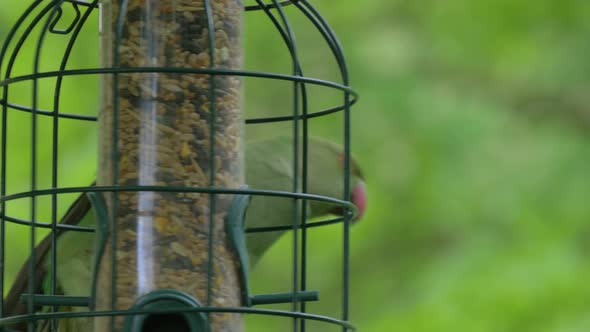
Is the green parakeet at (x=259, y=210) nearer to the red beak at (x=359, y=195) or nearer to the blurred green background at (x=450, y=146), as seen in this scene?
the red beak at (x=359, y=195)

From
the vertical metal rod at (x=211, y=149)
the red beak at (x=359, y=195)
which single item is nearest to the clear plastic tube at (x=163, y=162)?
the vertical metal rod at (x=211, y=149)

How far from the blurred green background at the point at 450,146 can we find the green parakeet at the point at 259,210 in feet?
6.67

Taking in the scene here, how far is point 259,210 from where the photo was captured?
18.5 ft

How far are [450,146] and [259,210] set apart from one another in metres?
3.90

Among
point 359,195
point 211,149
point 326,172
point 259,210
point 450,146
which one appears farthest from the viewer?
point 450,146

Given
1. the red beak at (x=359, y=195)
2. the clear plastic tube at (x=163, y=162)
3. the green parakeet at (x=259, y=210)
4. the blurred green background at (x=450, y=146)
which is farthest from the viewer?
the blurred green background at (x=450, y=146)

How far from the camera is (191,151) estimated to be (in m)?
3.99

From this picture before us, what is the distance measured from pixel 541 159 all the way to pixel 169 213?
19.5ft

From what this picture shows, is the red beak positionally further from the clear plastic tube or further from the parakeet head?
the clear plastic tube

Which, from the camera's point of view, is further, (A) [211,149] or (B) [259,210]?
(B) [259,210]

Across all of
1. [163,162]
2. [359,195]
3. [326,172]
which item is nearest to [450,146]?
[359,195]

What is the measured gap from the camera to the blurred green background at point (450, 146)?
8.55 m

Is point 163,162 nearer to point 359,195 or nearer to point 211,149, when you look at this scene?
point 211,149

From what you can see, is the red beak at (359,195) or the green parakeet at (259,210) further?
the red beak at (359,195)
